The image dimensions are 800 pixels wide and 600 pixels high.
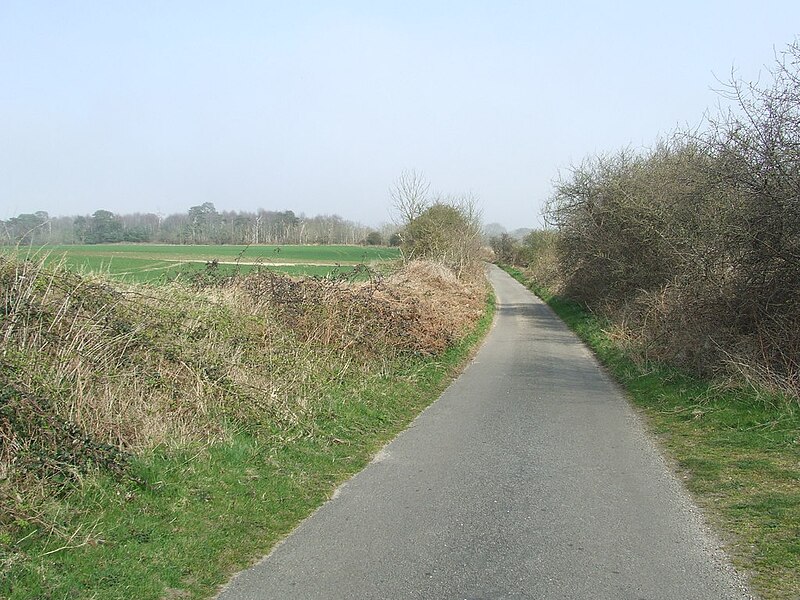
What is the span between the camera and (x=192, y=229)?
1957 inches

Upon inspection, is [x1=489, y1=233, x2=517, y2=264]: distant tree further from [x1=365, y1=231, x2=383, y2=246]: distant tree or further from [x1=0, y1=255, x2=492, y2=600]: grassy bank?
[x1=0, y1=255, x2=492, y2=600]: grassy bank

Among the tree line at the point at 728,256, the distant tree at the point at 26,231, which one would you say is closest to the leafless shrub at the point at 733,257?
the tree line at the point at 728,256

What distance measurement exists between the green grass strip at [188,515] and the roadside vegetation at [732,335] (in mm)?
3740

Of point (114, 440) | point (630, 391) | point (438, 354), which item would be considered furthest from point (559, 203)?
point (114, 440)

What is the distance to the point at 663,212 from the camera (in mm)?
18641

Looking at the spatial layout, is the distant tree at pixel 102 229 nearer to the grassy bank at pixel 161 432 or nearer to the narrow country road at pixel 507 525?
the grassy bank at pixel 161 432

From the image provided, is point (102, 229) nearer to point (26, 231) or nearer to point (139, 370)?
point (26, 231)

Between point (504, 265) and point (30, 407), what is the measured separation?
77.0 m

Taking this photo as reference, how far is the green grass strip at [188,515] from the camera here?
14.4ft

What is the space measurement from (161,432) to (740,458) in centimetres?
652

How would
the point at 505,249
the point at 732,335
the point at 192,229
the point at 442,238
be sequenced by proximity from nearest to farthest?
the point at 732,335, the point at 442,238, the point at 192,229, the point at 505,249

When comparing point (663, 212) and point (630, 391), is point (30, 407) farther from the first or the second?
point (663, 212)

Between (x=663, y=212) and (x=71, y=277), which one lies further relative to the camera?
(x=663, y=212)

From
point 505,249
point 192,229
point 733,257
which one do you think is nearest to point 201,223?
point 192,229
